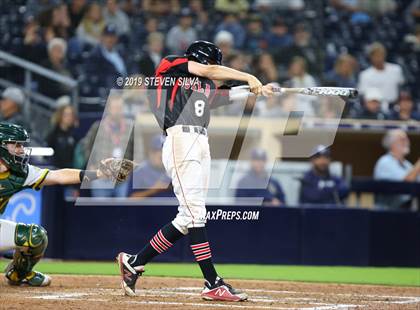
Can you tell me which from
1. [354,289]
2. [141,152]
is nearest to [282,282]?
[354,289]

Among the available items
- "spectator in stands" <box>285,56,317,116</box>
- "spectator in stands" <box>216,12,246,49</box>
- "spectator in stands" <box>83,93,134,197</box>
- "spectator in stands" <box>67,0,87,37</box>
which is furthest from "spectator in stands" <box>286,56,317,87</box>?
"spectator in stands" <box>83,93,134,197</box>

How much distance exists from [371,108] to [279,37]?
358 centimetres

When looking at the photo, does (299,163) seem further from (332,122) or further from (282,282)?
(282,282)

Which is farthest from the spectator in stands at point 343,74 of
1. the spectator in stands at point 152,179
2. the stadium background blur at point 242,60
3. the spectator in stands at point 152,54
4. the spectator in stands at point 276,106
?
the spectator in stands at point 152,179

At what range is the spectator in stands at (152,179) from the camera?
40.1 ft

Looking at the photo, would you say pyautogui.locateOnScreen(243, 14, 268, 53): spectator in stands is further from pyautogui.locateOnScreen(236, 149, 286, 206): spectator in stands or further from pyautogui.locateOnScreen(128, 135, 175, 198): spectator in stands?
pyautogui.locateOnScreen(128, 135, 175, 198): spectator in stands

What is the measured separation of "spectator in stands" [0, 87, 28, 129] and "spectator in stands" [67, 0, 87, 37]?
2.96m

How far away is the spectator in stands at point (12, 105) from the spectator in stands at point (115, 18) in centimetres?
382

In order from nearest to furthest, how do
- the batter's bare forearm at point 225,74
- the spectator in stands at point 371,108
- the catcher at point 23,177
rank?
1. the batter's bare forearm at point 225,74
2. the catcher at point 23,177
3. the spectator in stands at point 371,108

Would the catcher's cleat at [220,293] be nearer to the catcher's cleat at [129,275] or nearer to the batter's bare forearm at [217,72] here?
the catcher's cleat at [129,275]

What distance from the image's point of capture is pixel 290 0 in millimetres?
18844

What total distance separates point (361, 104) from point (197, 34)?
3544mm

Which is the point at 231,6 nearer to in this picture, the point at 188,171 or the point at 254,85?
the point at 254,85

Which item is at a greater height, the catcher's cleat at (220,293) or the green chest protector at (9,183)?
the green chest protector at (9,183)
